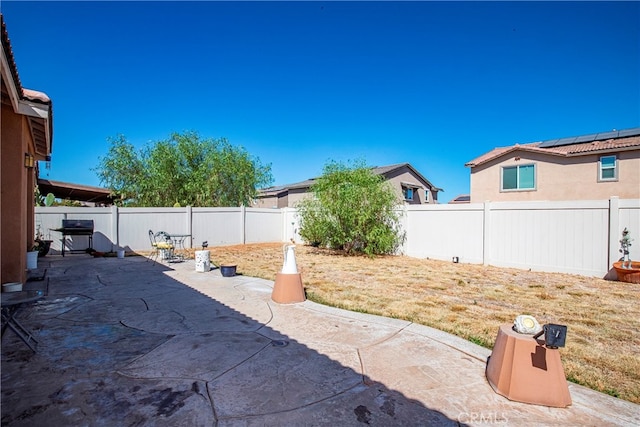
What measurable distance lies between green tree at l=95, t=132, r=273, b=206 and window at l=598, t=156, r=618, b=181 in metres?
18.0

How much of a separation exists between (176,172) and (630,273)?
1936cm

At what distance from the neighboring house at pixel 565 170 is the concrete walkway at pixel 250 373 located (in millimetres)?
15044

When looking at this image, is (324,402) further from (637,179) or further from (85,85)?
(637,179)

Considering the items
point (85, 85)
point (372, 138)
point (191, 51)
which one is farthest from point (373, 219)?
point (85, 85)

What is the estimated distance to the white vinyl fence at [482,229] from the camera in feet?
25.7

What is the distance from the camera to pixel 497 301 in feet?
18.9

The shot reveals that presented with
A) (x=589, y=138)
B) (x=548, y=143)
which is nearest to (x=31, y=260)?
(x=548, y=143)

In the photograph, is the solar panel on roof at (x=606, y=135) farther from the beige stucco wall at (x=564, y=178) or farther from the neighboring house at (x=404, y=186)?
the neighboring house at (x=404, y=186)

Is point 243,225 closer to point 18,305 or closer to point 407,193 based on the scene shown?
point 18,305

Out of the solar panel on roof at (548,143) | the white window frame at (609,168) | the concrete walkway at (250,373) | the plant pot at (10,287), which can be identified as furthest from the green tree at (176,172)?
the white window frame at (609,168)

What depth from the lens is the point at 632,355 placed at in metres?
3.50

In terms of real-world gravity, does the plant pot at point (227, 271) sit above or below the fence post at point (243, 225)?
below

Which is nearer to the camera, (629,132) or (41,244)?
(41,244)

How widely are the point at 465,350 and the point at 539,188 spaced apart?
15.4m
